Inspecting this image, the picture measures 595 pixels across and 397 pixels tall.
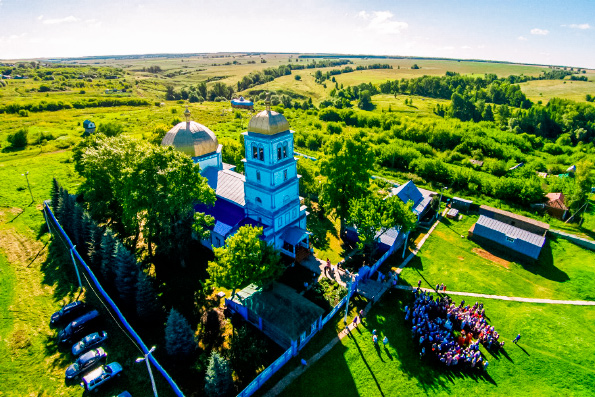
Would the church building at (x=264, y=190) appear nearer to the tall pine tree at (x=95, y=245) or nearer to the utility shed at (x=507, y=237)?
the tall pine tree at (x=95, y=245)

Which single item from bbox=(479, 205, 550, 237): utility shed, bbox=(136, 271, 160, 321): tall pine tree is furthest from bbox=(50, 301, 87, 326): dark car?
bbox=(479, 205, 550, 237): utility shed

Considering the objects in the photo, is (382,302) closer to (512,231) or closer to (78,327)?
(512,231)

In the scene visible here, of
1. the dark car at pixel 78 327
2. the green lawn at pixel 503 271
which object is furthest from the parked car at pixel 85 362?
the green lawn at pixel 503 271

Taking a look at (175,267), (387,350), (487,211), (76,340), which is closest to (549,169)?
(487,211)

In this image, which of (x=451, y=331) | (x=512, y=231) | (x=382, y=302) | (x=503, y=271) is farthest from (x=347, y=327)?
(x=512, y=231)

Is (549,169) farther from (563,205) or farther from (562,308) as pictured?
(562,308)

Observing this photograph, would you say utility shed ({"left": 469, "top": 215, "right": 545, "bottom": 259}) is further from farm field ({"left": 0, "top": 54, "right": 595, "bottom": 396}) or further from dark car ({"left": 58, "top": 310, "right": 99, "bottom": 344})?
dark car ({"left": 58, "top": 310, "right": 99, "bottom": 344})
